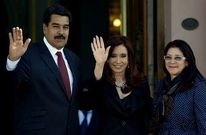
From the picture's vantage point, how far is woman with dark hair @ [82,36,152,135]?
450 centimetres

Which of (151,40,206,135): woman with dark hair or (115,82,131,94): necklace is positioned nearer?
(151,40,206,135): woman with dark hair

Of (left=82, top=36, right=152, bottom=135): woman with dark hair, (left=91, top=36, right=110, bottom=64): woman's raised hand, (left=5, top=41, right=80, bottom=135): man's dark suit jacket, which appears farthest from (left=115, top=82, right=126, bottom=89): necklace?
(left=5, top=41, right=80, bottom=135): man's dark suit jacket

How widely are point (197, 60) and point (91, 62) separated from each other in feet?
12.0

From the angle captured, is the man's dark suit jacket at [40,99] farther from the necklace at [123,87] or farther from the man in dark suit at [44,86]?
the necklace at [123,87]

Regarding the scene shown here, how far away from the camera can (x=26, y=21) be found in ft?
22.0

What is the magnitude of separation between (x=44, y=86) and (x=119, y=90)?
28.0 inches

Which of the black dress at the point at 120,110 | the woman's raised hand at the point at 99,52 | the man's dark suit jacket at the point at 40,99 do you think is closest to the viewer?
the man's dark suit jacket at the point at 40,99

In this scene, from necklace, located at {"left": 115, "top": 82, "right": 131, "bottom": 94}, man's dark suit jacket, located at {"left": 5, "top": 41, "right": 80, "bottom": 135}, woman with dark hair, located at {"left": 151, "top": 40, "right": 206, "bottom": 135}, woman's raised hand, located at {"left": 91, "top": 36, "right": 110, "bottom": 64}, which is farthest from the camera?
necklace, located at {"left": 115, "top": 82, "right": 131, "bottom": 94}

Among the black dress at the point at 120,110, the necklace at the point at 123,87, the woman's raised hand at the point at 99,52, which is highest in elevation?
the woman's raised hand at the point at 99,52

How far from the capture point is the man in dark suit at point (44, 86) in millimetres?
4172

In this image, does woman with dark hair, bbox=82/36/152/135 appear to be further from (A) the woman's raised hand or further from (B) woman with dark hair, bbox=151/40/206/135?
(B) woman with dark hair, bbox=151/40/206/135

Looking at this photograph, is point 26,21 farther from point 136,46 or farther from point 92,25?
point 92,25

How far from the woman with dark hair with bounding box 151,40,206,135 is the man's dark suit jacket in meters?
0.79

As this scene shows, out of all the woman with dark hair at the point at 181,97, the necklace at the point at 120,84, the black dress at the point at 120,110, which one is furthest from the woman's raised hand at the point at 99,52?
the woman with dark hair at the point at 181,97
